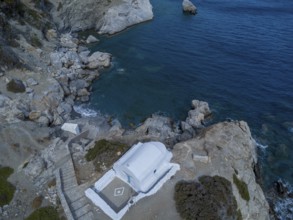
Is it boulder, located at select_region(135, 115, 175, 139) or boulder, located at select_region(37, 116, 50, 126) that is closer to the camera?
boulder, located at select_region(135, 115, 175, 139)

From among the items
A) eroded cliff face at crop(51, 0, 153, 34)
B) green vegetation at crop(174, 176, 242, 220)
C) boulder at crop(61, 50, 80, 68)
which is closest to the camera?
green vegetation at crop(174, 176, 242, 220)

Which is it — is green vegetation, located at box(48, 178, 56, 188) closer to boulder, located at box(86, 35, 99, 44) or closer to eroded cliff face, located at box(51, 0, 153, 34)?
boulder, located at box(86, 35, 99, 44)

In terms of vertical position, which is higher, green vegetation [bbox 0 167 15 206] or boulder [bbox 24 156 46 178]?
boulder [bbox 24 156 46 178]

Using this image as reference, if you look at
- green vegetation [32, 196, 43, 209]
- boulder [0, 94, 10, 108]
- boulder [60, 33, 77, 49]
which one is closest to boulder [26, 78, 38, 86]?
boulder [0, 94, 10, 108]

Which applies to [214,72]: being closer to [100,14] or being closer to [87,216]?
[100,14]

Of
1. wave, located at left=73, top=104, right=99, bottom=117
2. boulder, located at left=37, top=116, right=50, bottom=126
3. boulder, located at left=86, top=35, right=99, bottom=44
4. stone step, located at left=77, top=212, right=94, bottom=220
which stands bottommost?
wave, located at left=73, top=104, right=99, bottom=117

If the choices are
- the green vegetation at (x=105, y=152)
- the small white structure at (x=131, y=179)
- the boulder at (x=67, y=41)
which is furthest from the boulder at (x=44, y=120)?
the boulder at (x=67, y=41)

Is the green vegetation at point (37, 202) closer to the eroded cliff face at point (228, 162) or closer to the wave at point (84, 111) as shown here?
the eroded cliff face at point (228, 162)

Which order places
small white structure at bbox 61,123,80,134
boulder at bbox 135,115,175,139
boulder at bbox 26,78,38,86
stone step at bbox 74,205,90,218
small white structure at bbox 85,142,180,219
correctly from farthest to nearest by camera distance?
1. boulder at bbox 26,78,38,86
2. boulder at bbox 135,115,175,139
3. small white structure at bbox 61,123,80,134
4. small white structure at bbox 85,142,180,219
5. stone step at bbox 74,205,90,218
